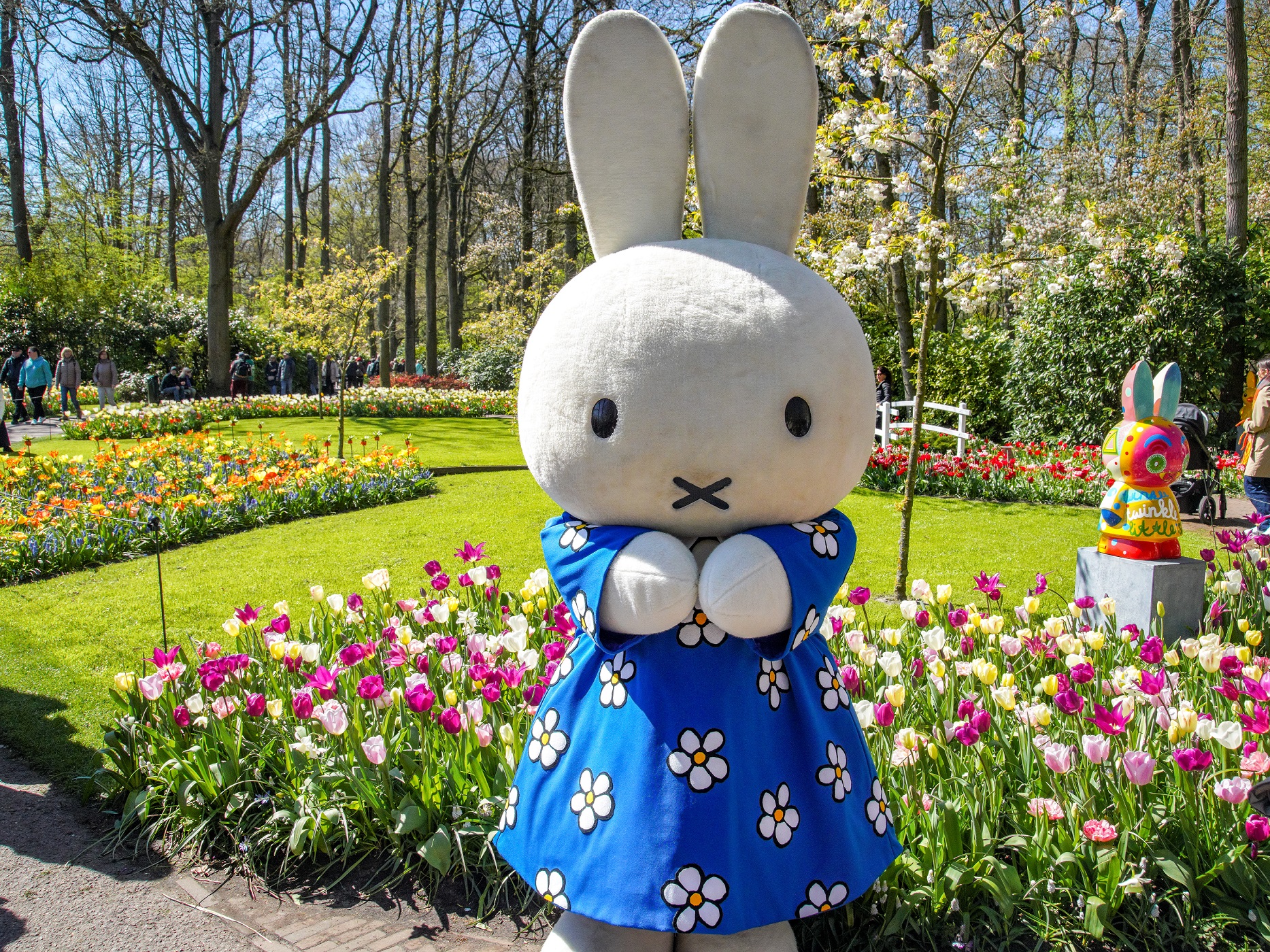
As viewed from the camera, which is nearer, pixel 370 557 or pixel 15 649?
pixel 15 649

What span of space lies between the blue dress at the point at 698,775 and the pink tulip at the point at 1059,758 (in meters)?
0.47

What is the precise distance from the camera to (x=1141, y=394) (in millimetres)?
4309

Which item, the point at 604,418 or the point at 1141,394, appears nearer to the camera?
the point at 604,418

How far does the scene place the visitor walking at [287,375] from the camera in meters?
20.9

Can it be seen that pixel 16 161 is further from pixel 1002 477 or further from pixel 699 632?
pixel 699 632

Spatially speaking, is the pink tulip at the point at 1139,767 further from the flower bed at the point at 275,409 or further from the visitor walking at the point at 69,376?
the visitor walking at the point at 69,376

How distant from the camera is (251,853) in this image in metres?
2.64

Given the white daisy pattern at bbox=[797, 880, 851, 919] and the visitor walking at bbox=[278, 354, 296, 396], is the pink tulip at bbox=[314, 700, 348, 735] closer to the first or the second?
the white daisy pattern at bbox=[797, 880, 851, 919]

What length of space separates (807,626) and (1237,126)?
12.4 meters

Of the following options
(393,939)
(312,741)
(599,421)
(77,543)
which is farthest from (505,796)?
(77,543)

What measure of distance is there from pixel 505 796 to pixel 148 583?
4.48 m

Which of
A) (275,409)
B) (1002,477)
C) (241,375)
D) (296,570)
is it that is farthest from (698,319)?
(241,375)

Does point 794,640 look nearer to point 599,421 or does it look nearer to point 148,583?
point 599,421

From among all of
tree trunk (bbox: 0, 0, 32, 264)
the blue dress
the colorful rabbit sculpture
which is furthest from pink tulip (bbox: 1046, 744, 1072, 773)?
tree trunk (bbox: 0, 0, 32, 264)
